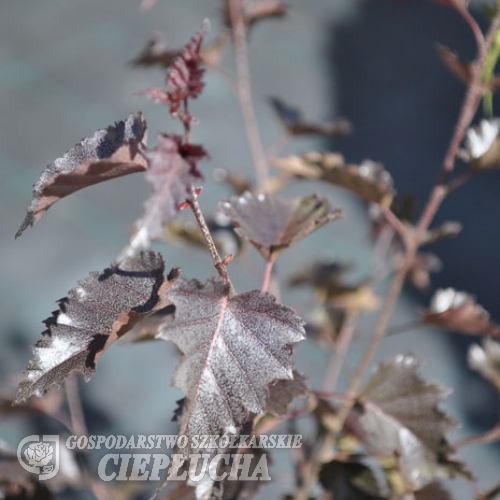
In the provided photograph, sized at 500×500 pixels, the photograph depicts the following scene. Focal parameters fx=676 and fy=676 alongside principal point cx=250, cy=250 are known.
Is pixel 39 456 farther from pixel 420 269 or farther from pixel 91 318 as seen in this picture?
pixel 420 269

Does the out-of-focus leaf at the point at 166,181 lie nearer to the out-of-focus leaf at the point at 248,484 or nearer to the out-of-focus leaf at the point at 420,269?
the out-of-focus leaf at the point at 248,484

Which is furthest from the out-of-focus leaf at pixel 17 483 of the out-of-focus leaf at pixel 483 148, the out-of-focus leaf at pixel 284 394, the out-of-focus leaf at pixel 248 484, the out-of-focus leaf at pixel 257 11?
the out-of-focus leaf at pixel 257 11

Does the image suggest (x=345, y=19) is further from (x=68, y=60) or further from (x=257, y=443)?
(x=257, y=443)

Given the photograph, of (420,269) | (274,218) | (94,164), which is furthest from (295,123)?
(94,164)

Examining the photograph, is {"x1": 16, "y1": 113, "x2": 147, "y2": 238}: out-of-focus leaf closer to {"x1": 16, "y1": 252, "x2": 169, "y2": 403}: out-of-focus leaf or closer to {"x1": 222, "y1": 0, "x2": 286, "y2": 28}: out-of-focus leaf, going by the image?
{"x1": 16, "y1": 252, "x2": 169, "y2": 403}: out-of-focus leaf

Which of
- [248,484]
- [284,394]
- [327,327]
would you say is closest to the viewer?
[284,394]

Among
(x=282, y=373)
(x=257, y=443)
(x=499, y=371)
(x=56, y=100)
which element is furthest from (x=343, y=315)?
(x=56, y=100)

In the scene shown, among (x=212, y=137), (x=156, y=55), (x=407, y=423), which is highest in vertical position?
(x=156, y=55)
